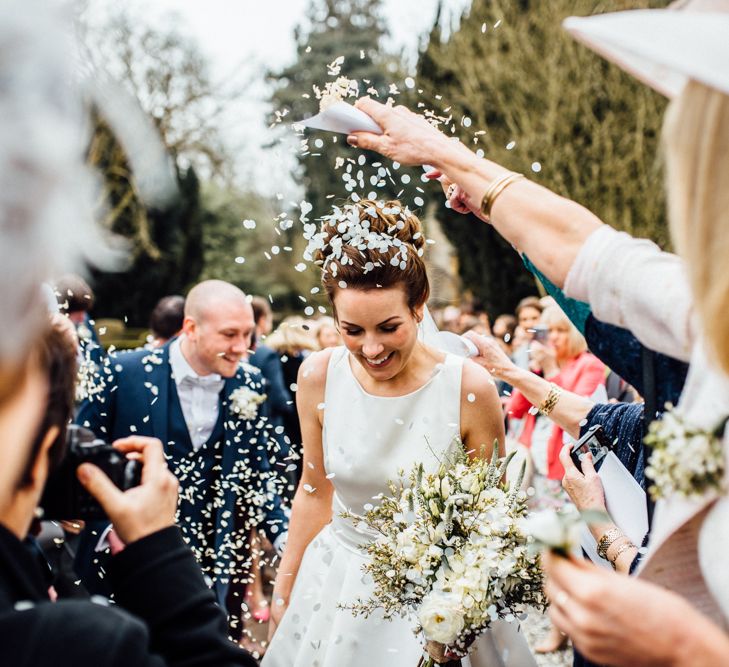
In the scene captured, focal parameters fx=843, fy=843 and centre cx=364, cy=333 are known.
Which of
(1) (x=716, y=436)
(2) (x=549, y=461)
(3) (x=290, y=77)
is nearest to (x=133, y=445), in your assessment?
(1) (x=716, y=436)

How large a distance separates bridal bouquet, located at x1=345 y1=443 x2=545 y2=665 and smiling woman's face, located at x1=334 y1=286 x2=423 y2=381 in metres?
0.73

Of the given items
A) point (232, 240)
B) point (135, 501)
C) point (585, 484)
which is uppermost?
point (135, 501)

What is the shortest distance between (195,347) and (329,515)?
6.04 feet

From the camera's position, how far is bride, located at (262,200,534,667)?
3.14m

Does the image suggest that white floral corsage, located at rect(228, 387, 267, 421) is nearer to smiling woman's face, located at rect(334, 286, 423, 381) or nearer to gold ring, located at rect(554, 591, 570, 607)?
smiling woman's face, located at rect(334, 286, 423, 381)

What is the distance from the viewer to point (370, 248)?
324cm

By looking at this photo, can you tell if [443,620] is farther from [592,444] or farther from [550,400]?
[550,400]

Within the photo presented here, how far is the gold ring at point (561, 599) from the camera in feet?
4.67

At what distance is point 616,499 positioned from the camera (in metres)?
2.50

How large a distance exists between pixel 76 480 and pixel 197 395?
134 inches

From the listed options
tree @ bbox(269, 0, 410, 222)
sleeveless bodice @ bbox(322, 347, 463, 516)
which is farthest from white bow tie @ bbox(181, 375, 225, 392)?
tree @ bbox(269, 0, 410, 222)

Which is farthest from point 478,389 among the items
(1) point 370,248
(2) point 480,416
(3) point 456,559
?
(3) point 456,559

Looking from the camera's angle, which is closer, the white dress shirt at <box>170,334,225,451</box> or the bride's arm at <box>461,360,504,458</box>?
the bride's arm at <box>461,360,504,458</box>

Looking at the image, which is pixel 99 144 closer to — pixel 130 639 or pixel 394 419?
pixel 394 419
